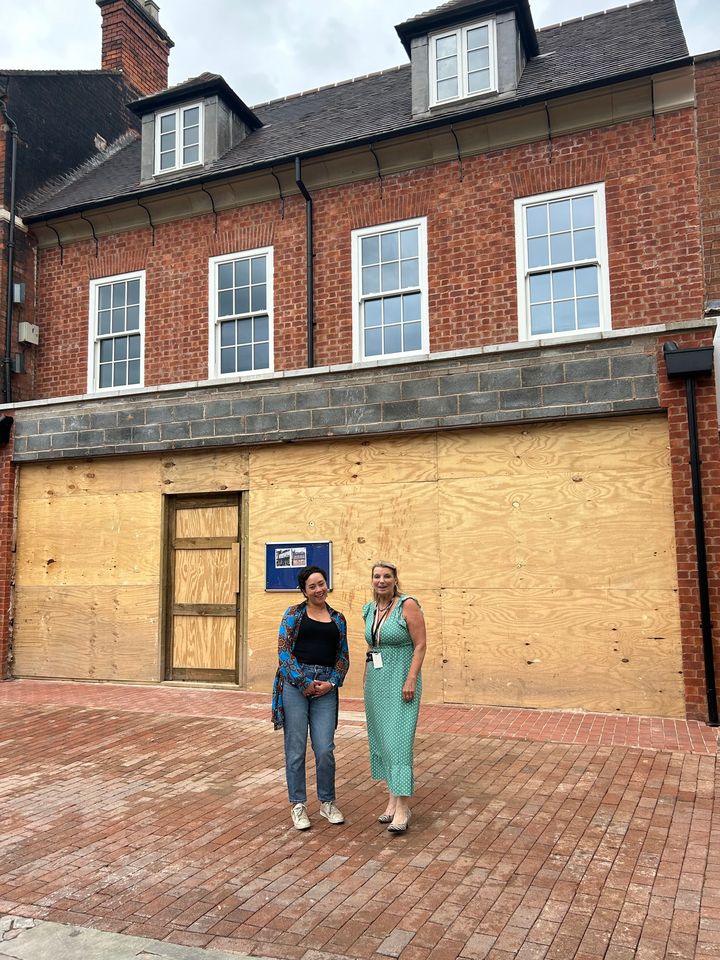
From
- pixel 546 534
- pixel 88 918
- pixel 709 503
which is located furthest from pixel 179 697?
→ pixel 709 503

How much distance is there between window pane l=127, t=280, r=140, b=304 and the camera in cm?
1302

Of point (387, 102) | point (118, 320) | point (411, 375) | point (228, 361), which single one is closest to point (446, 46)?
point (387, 102)

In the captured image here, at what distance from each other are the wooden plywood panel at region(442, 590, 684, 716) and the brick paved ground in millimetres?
520

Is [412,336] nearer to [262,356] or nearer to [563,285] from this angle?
[563,285]

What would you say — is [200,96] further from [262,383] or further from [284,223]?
[262,383]

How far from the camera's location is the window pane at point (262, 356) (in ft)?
39.2

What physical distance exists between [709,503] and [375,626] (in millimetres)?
4400

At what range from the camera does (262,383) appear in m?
10.1

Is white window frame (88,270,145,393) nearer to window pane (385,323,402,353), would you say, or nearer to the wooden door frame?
the wooden door frame

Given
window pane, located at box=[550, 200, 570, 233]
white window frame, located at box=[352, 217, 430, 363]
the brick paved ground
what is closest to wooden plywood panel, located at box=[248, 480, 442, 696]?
the brick paved ground

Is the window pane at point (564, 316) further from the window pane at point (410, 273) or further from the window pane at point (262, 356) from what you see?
the window pane at point (262, 356)

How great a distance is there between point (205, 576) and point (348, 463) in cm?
256

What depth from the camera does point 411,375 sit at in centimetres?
932

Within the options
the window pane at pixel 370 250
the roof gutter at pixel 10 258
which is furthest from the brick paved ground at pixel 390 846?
the roof gutter at pixel 10 258
